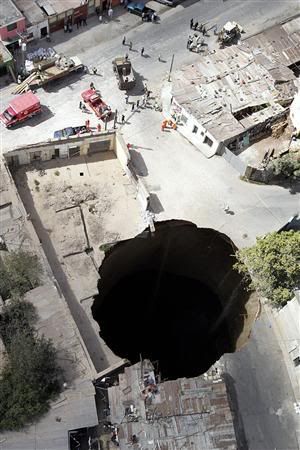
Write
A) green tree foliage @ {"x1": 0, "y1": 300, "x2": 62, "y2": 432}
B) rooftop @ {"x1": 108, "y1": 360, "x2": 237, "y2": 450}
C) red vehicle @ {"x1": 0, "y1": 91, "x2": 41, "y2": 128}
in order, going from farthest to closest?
red vehicle @ {"x1": 0, "y1": 91, "x2": 41, "y2": 128}
rooftop @ {"x1": 108, "y1": 360, "x2": 237, "y2": 450}
green tree foliage @ {"x1": 0, "y1": 300, "x2": 62, "y2": 432}

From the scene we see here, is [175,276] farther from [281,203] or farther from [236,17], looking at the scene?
[236,17]

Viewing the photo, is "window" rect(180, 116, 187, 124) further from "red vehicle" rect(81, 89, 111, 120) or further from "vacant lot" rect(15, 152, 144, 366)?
"vacant lot" rect(15, 152, 144, 366)

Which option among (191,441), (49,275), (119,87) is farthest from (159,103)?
(191,441)

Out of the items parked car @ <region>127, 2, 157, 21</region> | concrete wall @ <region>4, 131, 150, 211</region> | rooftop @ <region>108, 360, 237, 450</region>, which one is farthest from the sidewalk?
parked car @ <region>127, 2, 157, 21</region>

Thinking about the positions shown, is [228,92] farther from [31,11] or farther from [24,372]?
[24,372]

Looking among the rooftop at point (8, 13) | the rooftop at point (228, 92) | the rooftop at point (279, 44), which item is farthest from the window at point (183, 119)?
the rooftop at point (8, 13)

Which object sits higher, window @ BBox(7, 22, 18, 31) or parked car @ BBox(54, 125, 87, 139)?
window @ BBox(7, 22, 18, 31)

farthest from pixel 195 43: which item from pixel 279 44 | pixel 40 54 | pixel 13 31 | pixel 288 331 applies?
pixel 288 331
